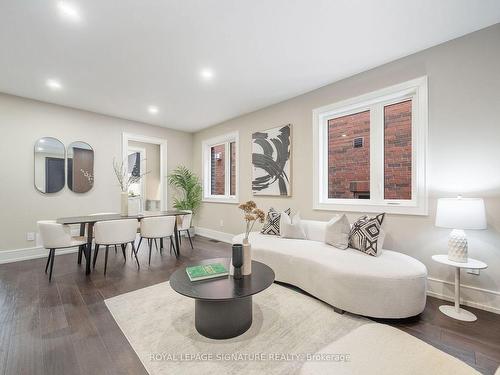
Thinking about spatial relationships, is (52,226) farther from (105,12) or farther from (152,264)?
(105,12)

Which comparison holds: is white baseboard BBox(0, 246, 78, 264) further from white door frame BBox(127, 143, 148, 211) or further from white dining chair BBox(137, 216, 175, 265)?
white door frame BBox(127, 143, 148, 211)

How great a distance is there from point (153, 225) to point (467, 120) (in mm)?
4207

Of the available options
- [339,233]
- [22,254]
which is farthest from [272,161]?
[22,254]

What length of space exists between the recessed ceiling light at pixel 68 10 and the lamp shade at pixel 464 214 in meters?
3.82

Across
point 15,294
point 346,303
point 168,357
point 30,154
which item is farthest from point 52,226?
point 346,303

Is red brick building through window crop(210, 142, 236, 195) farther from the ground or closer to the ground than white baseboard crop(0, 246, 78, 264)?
farther from the ground

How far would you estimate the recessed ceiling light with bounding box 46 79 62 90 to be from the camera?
3391 mm

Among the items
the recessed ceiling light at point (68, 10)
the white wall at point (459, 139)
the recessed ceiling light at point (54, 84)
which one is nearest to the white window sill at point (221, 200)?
the white wall at point (459, 139)

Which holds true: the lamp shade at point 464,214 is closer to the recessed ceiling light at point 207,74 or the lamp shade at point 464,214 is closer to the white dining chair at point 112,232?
the recessed ceiling light at point 207,74

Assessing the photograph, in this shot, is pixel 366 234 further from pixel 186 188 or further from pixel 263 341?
pixel 186 188

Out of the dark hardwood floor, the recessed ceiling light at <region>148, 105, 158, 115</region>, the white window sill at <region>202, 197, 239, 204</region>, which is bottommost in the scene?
the dark hardwood floor

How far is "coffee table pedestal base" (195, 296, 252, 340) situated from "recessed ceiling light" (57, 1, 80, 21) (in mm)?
2761

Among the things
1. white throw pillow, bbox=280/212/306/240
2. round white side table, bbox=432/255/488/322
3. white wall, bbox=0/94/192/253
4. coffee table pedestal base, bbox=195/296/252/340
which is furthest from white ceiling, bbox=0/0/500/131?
coffee table pedestal base, bbox=195/296/252/340

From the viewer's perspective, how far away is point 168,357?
162 cm
